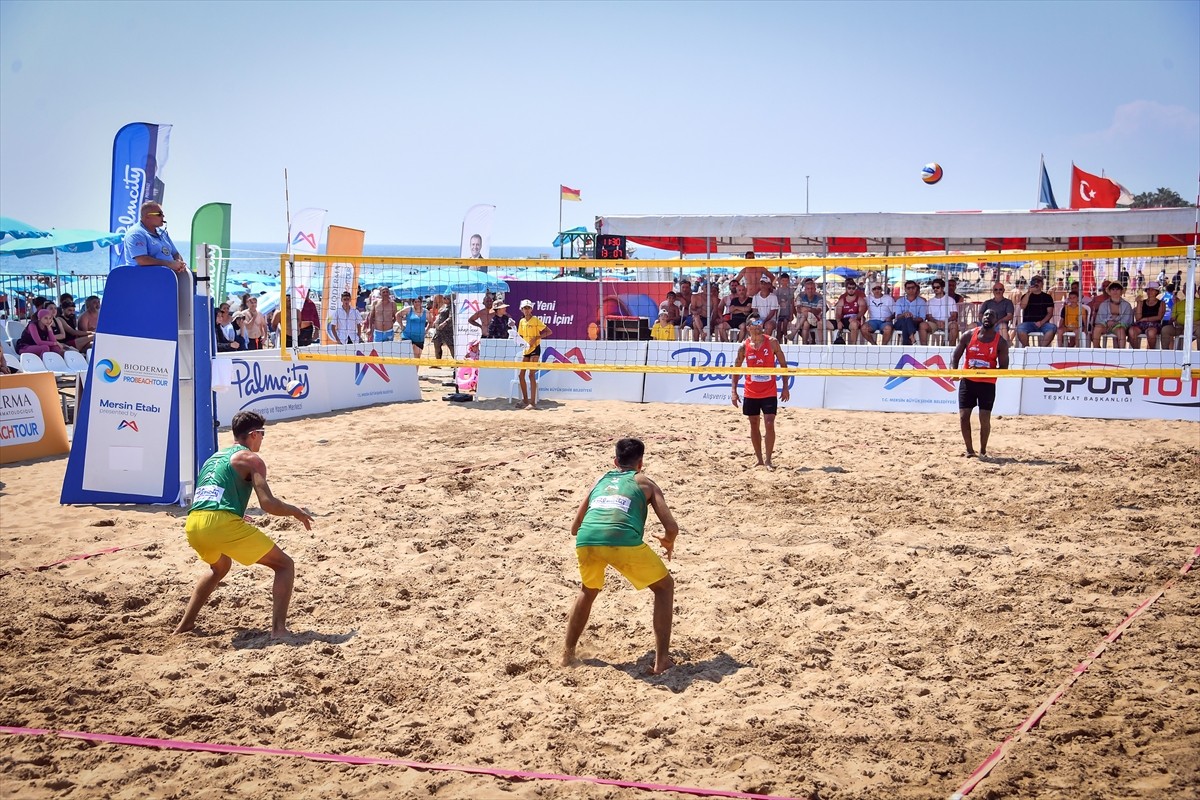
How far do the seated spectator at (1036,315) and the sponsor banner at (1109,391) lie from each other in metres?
0.34

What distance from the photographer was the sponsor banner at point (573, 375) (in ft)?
49.3

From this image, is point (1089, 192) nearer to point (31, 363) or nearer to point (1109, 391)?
point (1109, 391)

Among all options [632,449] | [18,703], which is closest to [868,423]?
[632,449]

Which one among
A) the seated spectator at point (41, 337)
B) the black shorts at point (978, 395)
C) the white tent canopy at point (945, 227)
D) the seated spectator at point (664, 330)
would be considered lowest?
the black shorts at point (978, 395)

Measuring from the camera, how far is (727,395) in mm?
14477

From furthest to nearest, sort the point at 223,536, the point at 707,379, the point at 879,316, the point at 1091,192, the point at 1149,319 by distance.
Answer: the point at 1091,192 → the point at 707,379 → the point at 879,316 → the point at 1149,319 → the point at 223,536

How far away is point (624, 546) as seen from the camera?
4.92 m

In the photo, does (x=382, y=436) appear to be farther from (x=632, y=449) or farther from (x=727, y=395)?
(x=632, y=449)

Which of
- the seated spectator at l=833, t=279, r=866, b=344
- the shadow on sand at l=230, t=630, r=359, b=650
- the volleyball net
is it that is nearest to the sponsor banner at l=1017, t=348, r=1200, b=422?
the volleyball net

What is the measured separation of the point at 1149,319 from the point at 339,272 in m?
12.6

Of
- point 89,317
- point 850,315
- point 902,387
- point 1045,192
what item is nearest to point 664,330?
point 850,315

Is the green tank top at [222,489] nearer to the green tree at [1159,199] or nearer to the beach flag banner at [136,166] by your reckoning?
the beach flag banner at [136,166]

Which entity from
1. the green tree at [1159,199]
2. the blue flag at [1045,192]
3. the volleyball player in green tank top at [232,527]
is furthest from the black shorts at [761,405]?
the green tree at [1159,199]

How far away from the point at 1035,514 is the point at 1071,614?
7.88 feet
